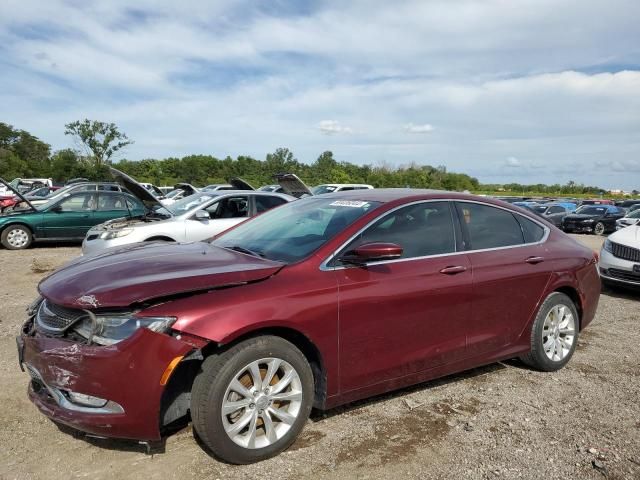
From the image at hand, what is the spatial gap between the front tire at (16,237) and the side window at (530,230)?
11.6 m

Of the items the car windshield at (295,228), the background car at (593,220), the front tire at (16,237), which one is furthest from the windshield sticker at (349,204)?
the background car at (593,220)

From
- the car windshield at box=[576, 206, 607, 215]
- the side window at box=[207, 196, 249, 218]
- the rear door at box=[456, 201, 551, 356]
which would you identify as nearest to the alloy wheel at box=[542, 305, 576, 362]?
the rear door at box=[456, 201, 551, 356]

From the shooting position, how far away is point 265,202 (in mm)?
10328

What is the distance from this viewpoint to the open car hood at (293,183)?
1223 centimetres

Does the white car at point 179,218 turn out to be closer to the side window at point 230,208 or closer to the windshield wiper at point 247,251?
the side window at point 230,208

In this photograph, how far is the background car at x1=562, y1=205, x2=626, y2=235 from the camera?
24.4 meters

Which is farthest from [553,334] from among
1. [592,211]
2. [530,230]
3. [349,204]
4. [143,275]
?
[592,211]

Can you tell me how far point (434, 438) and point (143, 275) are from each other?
7.09ft

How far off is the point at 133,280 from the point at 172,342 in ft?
Result: 1.53

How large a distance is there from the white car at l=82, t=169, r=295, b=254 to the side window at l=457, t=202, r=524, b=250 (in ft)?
17.7

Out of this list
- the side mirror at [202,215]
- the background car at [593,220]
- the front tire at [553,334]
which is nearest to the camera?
the front tire at [553,334]

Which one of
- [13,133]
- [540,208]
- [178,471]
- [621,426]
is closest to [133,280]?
[178,471]

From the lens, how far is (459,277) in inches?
A: 152

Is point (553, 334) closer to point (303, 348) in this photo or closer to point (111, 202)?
point (303, 348)
